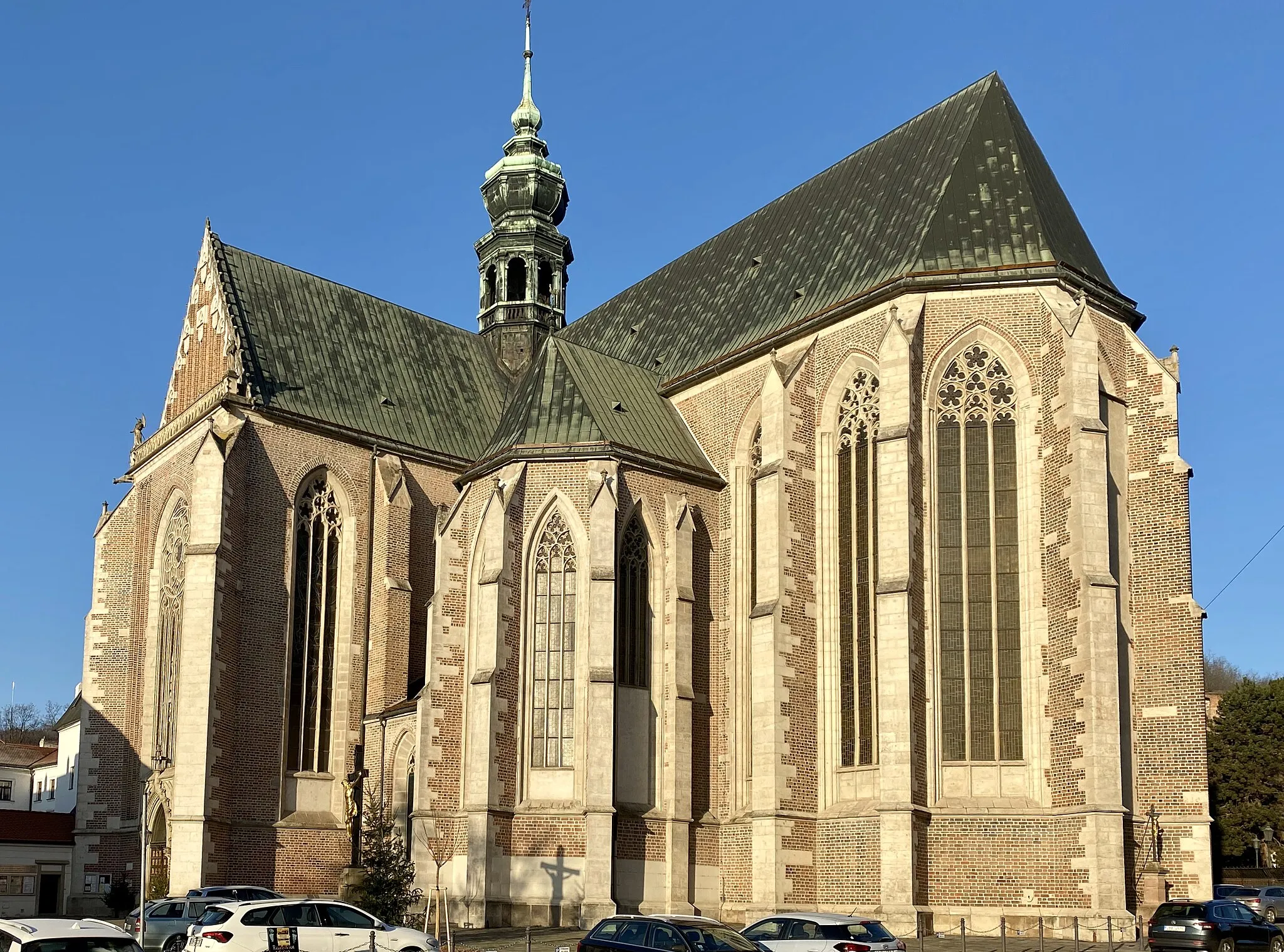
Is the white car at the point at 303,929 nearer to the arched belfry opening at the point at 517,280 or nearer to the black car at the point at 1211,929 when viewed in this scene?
the black car at the point at 1211,929

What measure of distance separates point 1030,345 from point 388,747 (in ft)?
63.9

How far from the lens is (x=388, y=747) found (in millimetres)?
38281

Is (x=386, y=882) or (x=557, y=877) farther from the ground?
(x=386, y=882)

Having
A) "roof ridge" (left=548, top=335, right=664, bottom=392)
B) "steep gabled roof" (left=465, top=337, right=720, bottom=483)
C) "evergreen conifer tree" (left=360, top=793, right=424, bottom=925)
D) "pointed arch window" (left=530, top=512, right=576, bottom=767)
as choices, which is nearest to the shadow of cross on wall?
"pointed arch window" (left=530, top=512, right=576, bottom=767)

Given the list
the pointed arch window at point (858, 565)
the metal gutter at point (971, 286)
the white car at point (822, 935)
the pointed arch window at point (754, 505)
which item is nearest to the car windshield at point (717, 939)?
the white car at point (822, 935)

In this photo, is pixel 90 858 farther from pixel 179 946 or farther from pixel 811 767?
pixel 811 767

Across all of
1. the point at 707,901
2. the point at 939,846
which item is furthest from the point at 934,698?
the point at 707,901

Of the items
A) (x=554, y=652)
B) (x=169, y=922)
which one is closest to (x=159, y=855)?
(x=554, y=652)

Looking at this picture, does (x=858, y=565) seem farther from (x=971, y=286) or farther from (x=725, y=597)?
(x=971, y=286)

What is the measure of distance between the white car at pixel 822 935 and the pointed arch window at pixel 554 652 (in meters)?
12.7

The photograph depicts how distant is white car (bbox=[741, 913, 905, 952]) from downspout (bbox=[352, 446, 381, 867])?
63.1 ft

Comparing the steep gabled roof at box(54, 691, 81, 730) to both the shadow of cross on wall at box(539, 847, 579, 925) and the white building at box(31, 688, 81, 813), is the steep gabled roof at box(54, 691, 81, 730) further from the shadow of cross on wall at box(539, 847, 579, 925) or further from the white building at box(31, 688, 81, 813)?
the shadow of cross on wall at box(539, 847, 579, 925)

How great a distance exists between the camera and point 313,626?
131 feet

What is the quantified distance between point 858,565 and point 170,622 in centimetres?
2077
